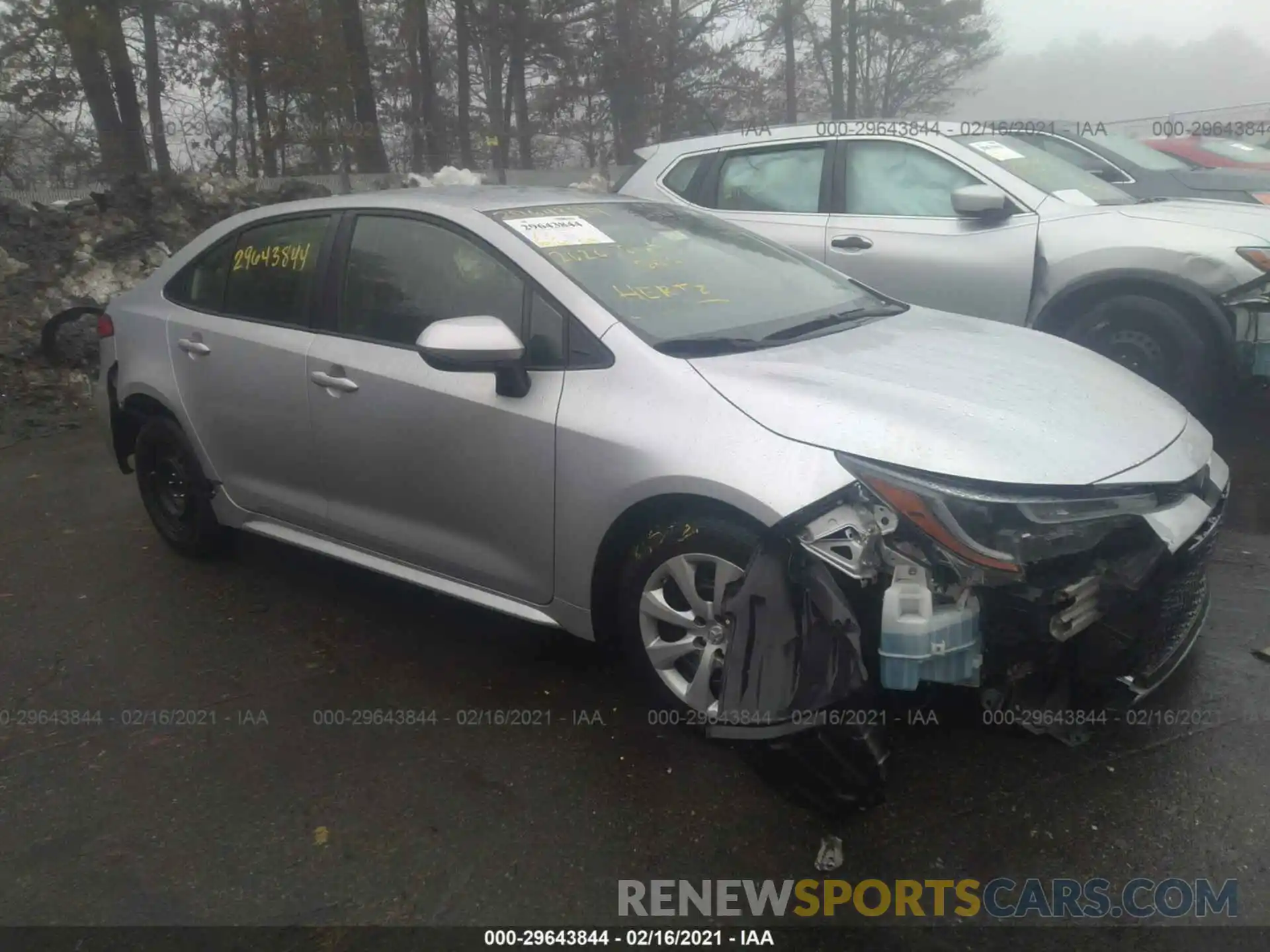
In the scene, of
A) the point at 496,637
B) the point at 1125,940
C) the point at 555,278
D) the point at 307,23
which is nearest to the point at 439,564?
the point at 496,637

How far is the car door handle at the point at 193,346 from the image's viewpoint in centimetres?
427

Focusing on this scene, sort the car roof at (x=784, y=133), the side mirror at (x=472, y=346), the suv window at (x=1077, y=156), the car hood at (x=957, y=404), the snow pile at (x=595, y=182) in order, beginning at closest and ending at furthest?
the car hood at (x=957, y=404) → the side mirror at (x=472, y=346) → the car roof at (x=784, y=133) → the suv window at (x=1077, y=156) → the snow pile at (x=595, y=182)

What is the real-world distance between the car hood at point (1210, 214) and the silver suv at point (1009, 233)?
0.01m

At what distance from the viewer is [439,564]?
3545 millimetres

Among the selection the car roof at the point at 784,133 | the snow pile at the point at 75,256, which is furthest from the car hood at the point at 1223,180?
the snow pile at the point at 75,256

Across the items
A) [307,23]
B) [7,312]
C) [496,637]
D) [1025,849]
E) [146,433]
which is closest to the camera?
[1025,849]

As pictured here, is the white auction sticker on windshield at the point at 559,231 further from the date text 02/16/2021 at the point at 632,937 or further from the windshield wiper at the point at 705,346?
the date text 02/16/2021 at the point at 632,937

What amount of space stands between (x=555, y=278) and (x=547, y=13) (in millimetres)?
22760

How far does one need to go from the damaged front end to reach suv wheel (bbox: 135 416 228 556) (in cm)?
275

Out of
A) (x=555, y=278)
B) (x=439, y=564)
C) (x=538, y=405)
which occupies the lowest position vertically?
(x=439, y=564)

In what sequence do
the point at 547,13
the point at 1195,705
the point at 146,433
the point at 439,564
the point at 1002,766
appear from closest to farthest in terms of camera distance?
the point at 1002,766 < the point at 1195,705 < the point at 439,564 < the point at 146,433 < the point at 547,13

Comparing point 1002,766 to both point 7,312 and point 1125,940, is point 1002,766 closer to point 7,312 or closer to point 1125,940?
point 1125,940

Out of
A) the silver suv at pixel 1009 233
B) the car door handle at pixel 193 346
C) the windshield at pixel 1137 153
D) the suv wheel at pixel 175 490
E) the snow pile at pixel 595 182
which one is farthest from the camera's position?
the snow pile at pixel 595 182

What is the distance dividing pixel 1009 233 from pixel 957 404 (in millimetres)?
3135
